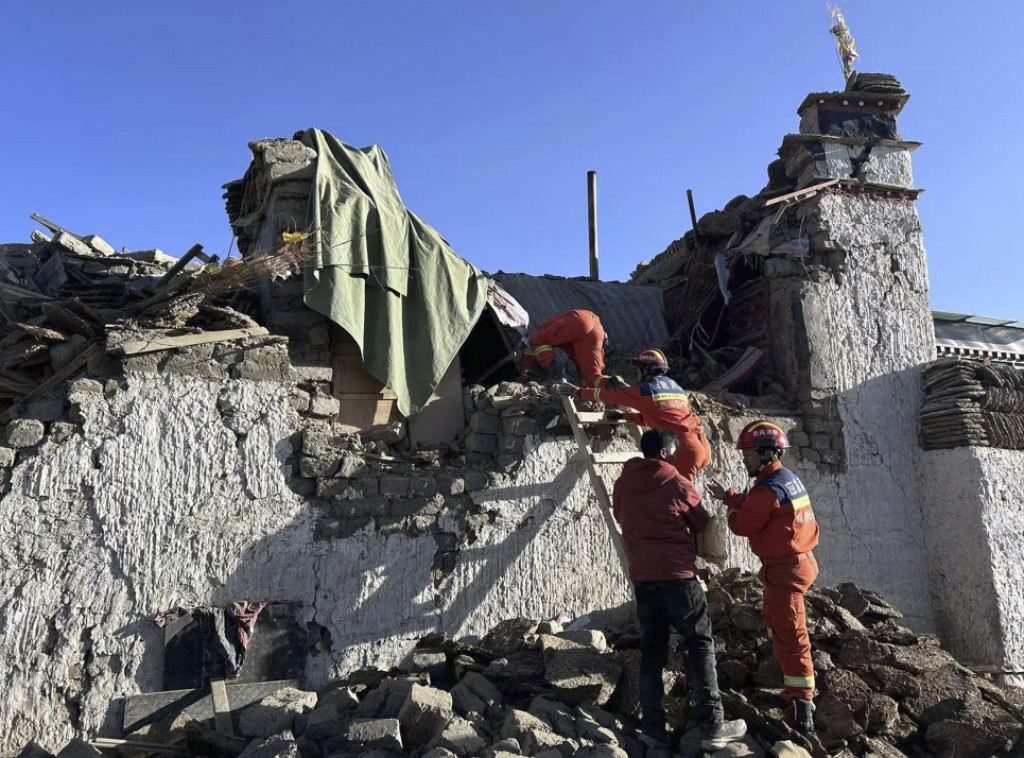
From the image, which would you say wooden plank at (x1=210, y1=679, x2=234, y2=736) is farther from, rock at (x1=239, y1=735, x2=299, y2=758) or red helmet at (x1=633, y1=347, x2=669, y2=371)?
red helmet at (x1=633, y1=347, x2=669, y2=371)

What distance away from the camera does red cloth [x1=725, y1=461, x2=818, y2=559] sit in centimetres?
483

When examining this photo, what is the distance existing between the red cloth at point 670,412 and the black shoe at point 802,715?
5.63 ft

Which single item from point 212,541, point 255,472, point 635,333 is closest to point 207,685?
point 212,541

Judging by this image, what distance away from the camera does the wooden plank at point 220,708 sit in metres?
5.07

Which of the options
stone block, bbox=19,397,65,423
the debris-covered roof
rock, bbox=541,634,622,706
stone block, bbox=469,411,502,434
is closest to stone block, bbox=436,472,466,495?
stone block, bbox=469,411,502,434

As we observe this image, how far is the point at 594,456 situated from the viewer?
Result: 6387 mm

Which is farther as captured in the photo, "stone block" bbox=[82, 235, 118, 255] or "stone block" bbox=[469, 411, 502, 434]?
"stone block" bbox=[82, 235, 118, 255]

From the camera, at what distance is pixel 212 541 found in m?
5.76

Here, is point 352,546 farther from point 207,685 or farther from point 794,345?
point 794,345

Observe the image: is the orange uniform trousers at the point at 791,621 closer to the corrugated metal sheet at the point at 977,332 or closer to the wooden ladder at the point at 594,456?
the wooden ladder at the point at 594,456

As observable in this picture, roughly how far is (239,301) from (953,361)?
21.2 ft

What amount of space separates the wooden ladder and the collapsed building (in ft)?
0.76

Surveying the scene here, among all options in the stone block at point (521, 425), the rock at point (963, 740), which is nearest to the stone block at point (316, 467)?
the stone block at point (521, 425)

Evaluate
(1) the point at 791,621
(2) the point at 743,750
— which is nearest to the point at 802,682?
(1) the point at 791,621
